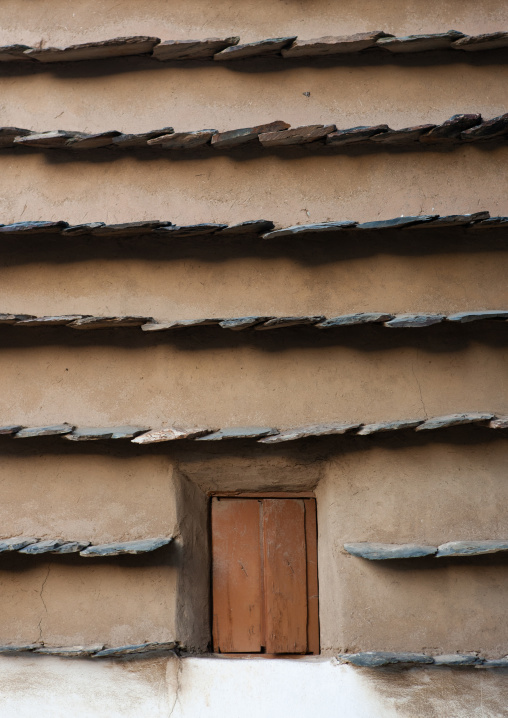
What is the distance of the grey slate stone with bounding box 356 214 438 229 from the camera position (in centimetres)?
267

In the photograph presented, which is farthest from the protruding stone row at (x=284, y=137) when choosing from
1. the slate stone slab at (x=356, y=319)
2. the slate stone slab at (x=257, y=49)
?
the slate stone slab at (x=356, y=319)

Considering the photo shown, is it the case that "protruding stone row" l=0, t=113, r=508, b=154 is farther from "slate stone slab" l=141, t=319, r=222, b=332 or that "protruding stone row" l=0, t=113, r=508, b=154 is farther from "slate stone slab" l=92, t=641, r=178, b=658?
"slate stone slab" l=92, t=641, r=178, b=658

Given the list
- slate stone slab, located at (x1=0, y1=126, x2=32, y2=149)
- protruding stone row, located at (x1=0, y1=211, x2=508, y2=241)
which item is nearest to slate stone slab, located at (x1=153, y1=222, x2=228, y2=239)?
protruding stone row, located at (x1=0, y1=211, x2=508, y2=241)

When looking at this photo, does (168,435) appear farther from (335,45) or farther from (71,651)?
(335,45)

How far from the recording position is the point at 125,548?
107 inches

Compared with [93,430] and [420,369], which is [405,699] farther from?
[93,430]

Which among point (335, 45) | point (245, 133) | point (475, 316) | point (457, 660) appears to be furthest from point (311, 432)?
point (335, 45)

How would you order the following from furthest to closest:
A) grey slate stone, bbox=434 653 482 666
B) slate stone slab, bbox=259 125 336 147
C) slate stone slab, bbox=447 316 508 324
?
slate stone slab, bbox=259 125 336 147 → slate stone slab, bbox=447 316 508 324 → grey slate stone, bbox=434 653 482 666

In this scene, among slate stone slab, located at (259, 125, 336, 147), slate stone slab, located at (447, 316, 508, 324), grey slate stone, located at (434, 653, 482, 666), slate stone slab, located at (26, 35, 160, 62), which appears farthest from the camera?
slate stone slab, located at (26, 35, 160, 62)

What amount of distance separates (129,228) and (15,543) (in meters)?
1.34

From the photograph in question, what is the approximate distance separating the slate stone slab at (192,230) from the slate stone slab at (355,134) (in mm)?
576

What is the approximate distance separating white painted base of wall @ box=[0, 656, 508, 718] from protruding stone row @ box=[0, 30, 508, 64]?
8.24 ft

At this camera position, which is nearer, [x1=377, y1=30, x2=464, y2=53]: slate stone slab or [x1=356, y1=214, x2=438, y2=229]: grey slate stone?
[x1=356, y1=214, x2=438, y2=229]: grey slate stone

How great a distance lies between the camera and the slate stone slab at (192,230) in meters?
2.75
